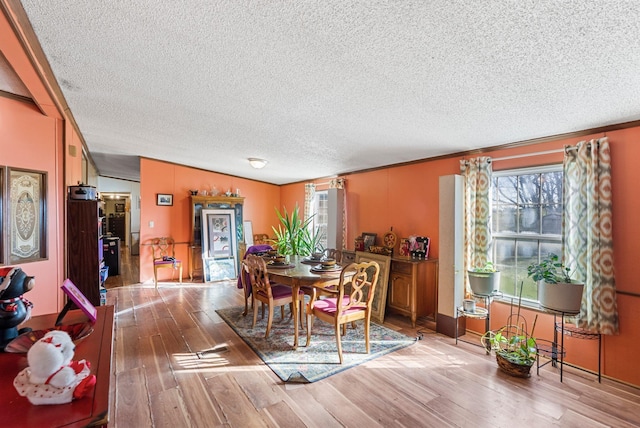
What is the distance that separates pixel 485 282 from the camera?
10.2 feet

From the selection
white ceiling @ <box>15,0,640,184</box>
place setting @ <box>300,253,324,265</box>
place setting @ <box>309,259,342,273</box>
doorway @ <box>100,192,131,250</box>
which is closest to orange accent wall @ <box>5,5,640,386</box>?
white ceiling @ <box>15,0,640,184</box>

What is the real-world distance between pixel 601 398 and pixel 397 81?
2.90 m

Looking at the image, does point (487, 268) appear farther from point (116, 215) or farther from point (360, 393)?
point (116, 215)

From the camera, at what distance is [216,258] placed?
6363 millimetres

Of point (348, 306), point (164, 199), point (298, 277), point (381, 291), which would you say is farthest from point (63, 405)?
point (164, 199)

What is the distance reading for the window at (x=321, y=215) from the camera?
254 inches

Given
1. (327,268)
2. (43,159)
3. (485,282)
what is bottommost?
(485,282)

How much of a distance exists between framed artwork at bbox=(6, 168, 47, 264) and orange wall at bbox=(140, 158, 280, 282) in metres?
2.63

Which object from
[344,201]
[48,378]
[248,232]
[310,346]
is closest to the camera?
[48,378]

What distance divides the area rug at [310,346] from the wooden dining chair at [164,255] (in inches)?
92.1

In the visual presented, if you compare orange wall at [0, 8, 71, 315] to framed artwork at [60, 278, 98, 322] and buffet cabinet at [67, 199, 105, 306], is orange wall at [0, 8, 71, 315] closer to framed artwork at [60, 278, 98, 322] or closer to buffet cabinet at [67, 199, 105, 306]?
buffet cabinet at [67, 199, 105, 306]

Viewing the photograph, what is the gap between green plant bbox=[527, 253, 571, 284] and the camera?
2.61 m

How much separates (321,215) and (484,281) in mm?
3885

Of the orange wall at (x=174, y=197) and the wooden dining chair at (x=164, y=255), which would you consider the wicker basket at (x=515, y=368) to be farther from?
the orange wall at (x=174, y=197)
